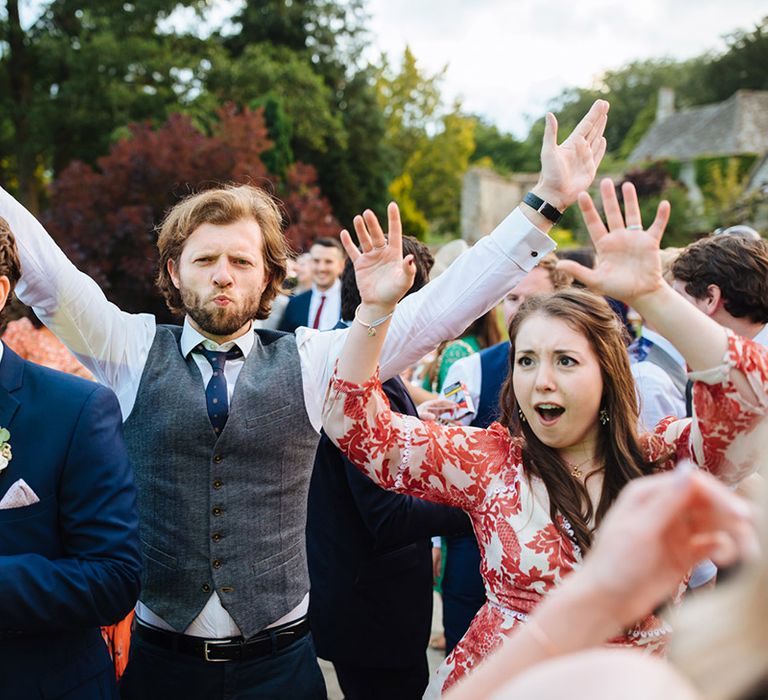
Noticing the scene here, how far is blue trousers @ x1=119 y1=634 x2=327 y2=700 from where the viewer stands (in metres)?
1.99

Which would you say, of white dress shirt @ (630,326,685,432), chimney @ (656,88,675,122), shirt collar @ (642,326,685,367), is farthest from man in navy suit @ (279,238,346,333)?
chimney @ (656,88,675,122)

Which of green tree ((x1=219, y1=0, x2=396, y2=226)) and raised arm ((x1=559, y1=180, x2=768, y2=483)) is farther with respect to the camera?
green tree ((x1=219, y1=0, x2=396, y2=226))

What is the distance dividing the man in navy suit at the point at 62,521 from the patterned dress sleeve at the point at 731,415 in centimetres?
126

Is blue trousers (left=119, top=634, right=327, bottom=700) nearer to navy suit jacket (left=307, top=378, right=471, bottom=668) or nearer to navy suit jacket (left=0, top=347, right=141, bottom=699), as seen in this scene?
navy suit jacket (left=0, top=347, right=141, bottom=699)

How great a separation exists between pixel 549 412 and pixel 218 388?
0.89 meters

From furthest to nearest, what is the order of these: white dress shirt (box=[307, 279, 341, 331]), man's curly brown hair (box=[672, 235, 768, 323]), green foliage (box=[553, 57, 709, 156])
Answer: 1. green foliage (box=[553, 57, 709, 156])
2. white dress shirt (box=[307, 279, 341, 331])
3. man's curly brown hair (box=[672, 235, 768, 323])

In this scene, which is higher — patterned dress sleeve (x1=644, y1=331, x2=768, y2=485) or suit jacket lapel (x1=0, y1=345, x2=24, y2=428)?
patterned dress sleeve (x1=644, y1=331, x2=768, y2=485)

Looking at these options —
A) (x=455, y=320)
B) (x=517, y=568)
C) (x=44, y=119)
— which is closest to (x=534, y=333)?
(x=455, y=320)

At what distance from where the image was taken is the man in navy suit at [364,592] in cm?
255

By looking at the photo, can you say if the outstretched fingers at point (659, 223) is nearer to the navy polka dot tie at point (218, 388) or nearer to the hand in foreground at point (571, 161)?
the hand in foreground at point (571, 161)

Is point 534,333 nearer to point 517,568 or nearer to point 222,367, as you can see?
point 517,568

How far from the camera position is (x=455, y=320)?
2221 millimetres

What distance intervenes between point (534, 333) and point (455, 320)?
1.10 feet

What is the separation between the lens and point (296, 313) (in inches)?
269
